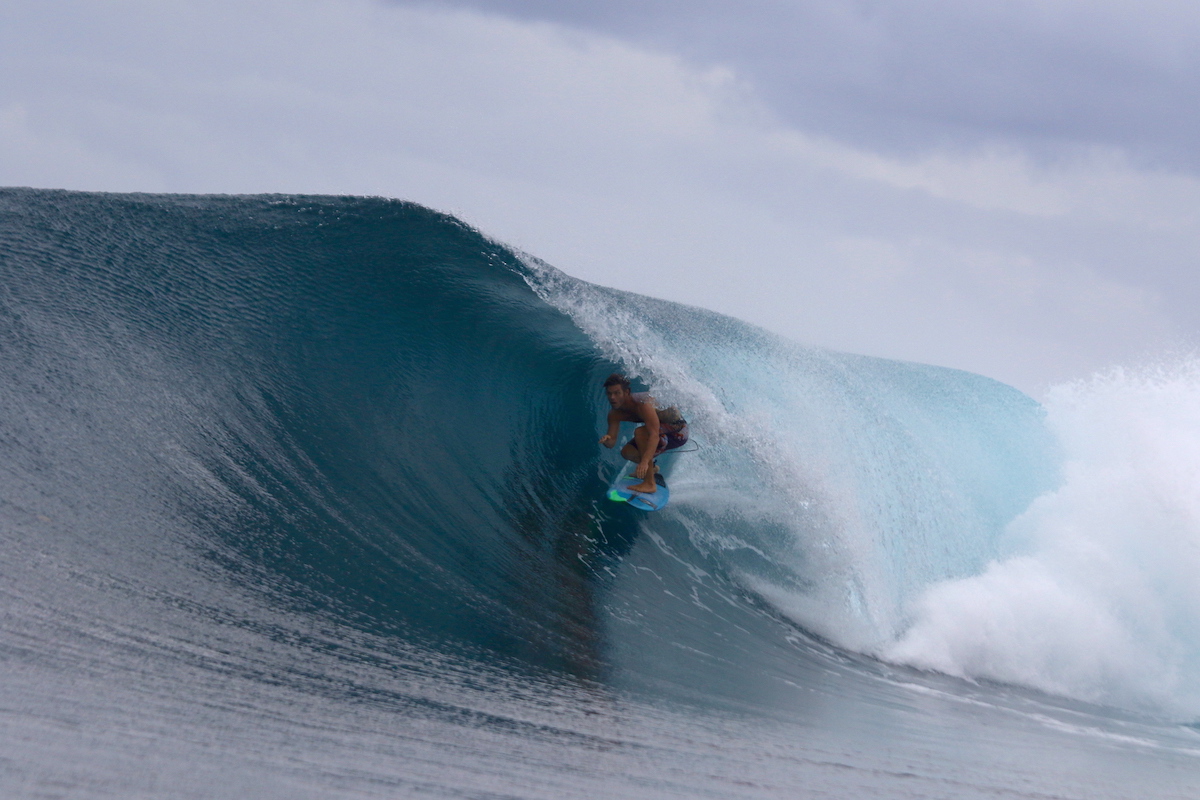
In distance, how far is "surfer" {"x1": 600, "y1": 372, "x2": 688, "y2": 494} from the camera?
21.6 feet

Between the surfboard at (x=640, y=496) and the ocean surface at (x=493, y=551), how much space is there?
19 cm

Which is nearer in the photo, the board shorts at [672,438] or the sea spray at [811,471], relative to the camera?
the board shorts at [672,438]

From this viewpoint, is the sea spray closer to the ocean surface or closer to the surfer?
the ocean surface

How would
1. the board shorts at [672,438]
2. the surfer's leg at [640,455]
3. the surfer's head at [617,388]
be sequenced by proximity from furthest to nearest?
the board shorts at [672,438] < the surfer's leg at [640,455] < the surfer's head at [617,388]

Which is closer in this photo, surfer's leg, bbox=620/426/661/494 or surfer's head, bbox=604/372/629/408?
surfer's head, bbox=604/372/629/408

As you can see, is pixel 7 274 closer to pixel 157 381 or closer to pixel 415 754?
pixel 157 381

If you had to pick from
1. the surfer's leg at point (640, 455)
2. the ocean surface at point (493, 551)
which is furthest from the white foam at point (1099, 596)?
the surfer's leg at point (640, 455)

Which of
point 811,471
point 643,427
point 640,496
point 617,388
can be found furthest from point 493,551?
point 811,471

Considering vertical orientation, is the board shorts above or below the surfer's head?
below

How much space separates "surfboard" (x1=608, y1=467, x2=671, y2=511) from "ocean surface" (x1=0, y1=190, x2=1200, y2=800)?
0.19 meters

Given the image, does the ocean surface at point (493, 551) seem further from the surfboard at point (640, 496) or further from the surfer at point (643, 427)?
the surfer at point (643, 427)

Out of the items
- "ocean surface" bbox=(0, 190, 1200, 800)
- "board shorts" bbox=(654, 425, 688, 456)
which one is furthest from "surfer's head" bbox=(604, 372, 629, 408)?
"ocean surface" bbox=(0, 190, 1200, 800)

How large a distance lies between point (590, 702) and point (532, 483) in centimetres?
365

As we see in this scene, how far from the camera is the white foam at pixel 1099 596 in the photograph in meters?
7.24
